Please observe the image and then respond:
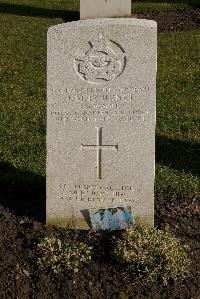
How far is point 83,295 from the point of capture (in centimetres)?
512

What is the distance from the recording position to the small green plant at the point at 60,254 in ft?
17.6

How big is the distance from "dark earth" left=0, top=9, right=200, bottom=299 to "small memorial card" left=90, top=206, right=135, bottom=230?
83 millimetres

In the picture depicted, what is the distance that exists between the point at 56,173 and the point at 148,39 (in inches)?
56.6

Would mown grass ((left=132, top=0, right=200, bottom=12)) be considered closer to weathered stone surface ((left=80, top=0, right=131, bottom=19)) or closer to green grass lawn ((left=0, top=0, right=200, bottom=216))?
weathered stone surface ((left=80, top=0, right=131, bottom=19))

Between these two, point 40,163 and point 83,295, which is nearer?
point 83,295

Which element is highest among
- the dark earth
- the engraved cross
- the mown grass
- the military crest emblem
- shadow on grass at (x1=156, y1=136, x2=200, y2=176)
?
the mown grass

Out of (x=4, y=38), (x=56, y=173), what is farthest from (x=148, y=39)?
(x=4, y=38)

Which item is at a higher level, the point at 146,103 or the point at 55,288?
the point at 146,103

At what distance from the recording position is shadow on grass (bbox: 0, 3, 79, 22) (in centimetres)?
1817

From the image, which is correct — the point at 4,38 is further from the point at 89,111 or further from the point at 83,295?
the point at 83,295

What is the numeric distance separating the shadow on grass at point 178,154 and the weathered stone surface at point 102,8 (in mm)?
8573

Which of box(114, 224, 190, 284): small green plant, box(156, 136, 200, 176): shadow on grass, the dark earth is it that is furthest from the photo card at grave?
box(156, 136, 200, 176): shadow on grass

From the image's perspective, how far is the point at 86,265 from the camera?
17.8ft

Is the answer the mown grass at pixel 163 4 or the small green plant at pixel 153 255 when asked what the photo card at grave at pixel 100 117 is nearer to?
the small green plant at pixel 153 255
